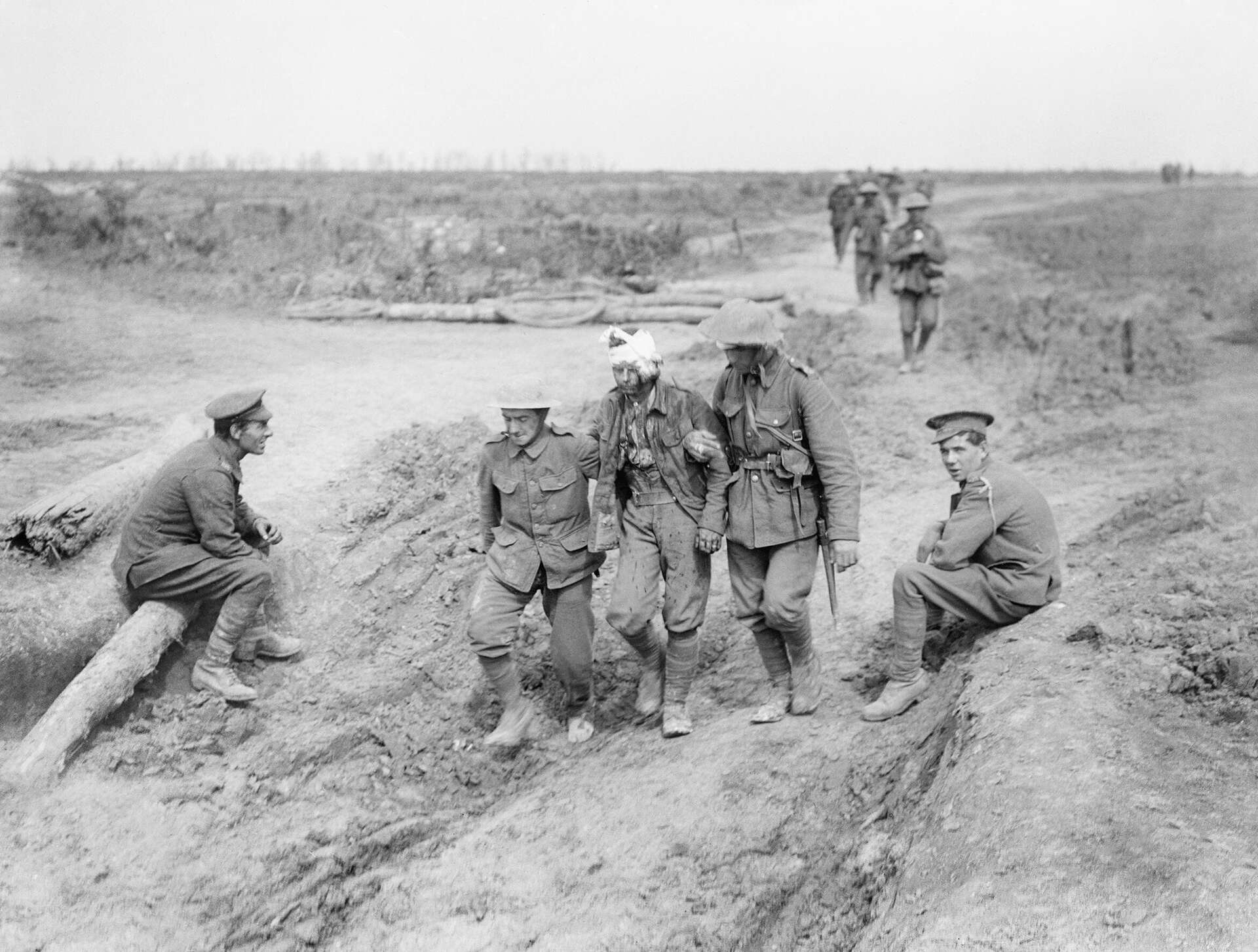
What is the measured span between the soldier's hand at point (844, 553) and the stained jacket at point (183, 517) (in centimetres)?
306

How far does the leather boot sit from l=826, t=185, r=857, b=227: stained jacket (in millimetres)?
14707

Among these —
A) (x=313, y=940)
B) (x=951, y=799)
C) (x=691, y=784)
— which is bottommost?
(x=313, y=940)

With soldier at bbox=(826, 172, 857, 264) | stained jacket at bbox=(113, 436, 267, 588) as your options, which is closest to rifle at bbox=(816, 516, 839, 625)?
stained jacket at bbox=(113, 436, 267, 588)

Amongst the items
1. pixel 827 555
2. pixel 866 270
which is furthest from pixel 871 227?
pixel 827 555

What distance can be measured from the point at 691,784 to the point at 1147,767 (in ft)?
5.79

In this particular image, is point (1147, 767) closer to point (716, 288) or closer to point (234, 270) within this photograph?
point (716, 288)

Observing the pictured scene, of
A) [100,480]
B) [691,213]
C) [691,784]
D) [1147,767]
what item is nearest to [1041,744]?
[1147,767]

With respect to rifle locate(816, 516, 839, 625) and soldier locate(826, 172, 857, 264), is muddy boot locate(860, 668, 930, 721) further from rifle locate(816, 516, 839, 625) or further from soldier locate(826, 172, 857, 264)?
soldier locate(826, 172, 857, 264)

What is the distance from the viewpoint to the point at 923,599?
16.1 feet

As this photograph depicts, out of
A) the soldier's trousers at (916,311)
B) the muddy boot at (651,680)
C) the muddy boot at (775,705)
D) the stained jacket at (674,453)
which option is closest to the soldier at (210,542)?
the stained jacket at (674,453)

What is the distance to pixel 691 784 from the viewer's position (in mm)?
4527

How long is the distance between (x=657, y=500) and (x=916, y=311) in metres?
6.88

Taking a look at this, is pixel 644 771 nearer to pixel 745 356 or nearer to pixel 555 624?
pixel 555 624

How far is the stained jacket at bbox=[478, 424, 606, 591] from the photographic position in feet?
16.6
